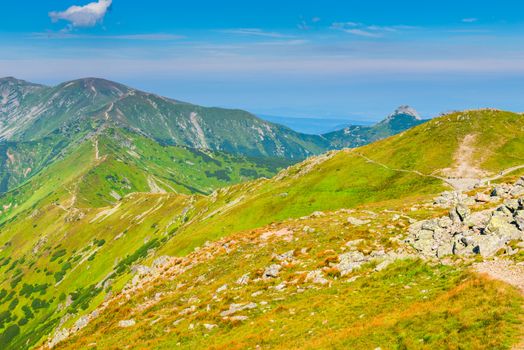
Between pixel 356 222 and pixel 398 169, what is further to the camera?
pixel 398 169

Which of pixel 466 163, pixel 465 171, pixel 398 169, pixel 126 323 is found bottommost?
pixel 126 323

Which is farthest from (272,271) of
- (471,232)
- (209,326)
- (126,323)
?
(471,232)

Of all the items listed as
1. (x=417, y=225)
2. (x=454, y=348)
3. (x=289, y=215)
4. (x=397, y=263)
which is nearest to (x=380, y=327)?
(x=454, y=348)

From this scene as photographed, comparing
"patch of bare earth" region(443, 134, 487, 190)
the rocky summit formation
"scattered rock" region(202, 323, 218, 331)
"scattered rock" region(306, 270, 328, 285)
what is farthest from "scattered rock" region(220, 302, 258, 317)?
"patch of bare earth" region(443, 134, 487, 190)

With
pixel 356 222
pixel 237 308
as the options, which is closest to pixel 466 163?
pixel 356 222

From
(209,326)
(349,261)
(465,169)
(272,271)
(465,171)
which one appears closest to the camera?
(209,326)

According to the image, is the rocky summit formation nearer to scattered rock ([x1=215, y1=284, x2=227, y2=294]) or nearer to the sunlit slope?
scattered rock ([x1=215, y1=284, x2=227, y2=294])

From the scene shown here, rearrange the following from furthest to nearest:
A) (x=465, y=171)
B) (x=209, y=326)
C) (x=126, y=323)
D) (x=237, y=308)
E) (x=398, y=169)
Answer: (x=398, y=169), (x=465, y=171), (x=126, y=323), (x=237, y=308), (x=209, y=326)

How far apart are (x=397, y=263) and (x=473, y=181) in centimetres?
7348

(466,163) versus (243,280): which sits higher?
(466,163)

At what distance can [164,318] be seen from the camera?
4306 cm

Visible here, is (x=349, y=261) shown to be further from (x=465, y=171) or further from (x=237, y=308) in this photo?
(x=465, y=171)

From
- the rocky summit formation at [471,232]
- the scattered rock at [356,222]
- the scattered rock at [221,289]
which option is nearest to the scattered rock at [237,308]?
the scattered rock at [221,289]

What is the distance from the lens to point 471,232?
37625 millimetres
